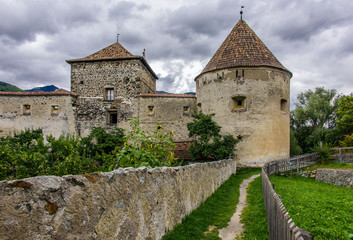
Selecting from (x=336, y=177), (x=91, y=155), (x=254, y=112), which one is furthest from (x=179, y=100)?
(x=336, y=177)

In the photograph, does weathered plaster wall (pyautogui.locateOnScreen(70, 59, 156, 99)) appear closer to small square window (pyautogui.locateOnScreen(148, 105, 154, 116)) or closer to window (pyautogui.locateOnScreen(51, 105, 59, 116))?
small square window (pyautogui.locateOnScreen(148, 105, 154, 116))

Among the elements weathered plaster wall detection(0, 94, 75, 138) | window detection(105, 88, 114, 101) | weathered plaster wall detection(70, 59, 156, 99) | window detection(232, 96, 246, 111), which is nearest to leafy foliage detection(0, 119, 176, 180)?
weathered plaster wall detection(0, 94, 75, 138)

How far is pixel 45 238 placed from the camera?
1.66 m

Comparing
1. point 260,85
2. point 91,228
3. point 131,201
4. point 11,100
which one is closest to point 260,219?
point 131,201

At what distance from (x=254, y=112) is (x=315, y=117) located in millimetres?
13577

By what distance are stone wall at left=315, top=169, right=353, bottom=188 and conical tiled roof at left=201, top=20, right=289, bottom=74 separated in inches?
334

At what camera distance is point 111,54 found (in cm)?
2188

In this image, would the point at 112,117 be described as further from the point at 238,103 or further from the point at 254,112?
the point at 254,112

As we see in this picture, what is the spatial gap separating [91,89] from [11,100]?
6.19 meters

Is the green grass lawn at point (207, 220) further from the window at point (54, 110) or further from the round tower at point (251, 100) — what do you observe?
the window at point (54, 110)

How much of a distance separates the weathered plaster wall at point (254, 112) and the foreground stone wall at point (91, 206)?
47.2 feet

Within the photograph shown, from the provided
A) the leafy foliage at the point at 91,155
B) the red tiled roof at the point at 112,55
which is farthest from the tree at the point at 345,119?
the leafy foliage at the point at 91,155

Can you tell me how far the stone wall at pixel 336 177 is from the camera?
1080cm

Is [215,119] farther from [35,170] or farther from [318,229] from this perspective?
[318,229]
